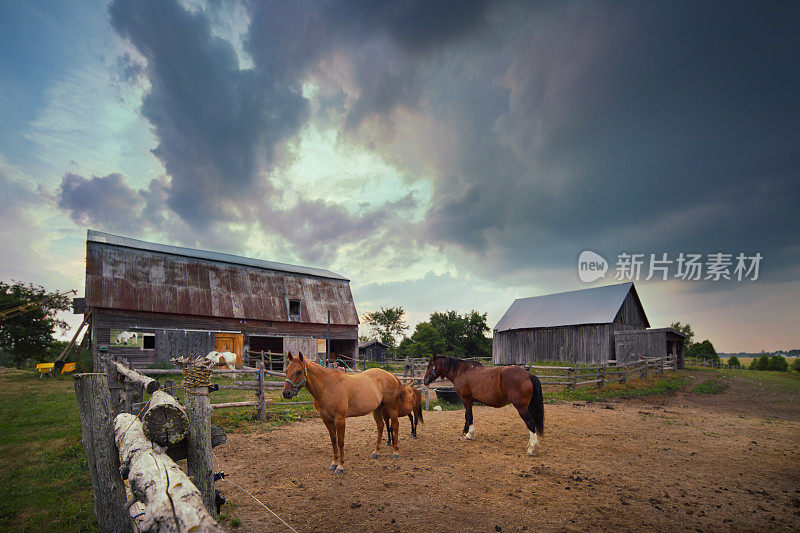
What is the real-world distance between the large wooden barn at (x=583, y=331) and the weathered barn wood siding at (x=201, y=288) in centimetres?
1524

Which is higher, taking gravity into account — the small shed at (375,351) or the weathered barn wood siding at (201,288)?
the weathered barn wood siding at (201,288)

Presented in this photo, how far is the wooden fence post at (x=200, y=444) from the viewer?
3.24 meters

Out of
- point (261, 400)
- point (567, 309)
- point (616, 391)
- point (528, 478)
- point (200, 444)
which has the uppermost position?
point (567, 309)

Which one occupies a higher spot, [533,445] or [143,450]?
[143,450]

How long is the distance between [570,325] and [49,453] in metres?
30.6

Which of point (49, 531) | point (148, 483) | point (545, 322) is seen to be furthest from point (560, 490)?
point (545, 322)

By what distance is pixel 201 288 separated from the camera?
23.3 m

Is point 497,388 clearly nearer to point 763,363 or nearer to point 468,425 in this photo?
point 468,425

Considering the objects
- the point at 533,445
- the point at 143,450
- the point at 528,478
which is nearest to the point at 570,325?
the point at 533,445

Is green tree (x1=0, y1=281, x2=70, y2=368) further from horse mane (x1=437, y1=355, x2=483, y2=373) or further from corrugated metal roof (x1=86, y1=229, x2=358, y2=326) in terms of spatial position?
horse mane (x1=437, y1=355, x2=483, y2=373)

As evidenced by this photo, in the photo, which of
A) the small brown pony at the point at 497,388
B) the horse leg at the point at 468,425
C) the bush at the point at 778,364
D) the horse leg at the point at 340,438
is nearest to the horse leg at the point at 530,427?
the small brown pony at the point at 497,388

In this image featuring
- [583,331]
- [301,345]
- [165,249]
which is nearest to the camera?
[165,249]

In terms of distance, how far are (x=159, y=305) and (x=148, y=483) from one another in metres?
22.6

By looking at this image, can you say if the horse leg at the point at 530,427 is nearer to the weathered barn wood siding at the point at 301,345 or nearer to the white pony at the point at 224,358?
the white pony at the point at 224,358
